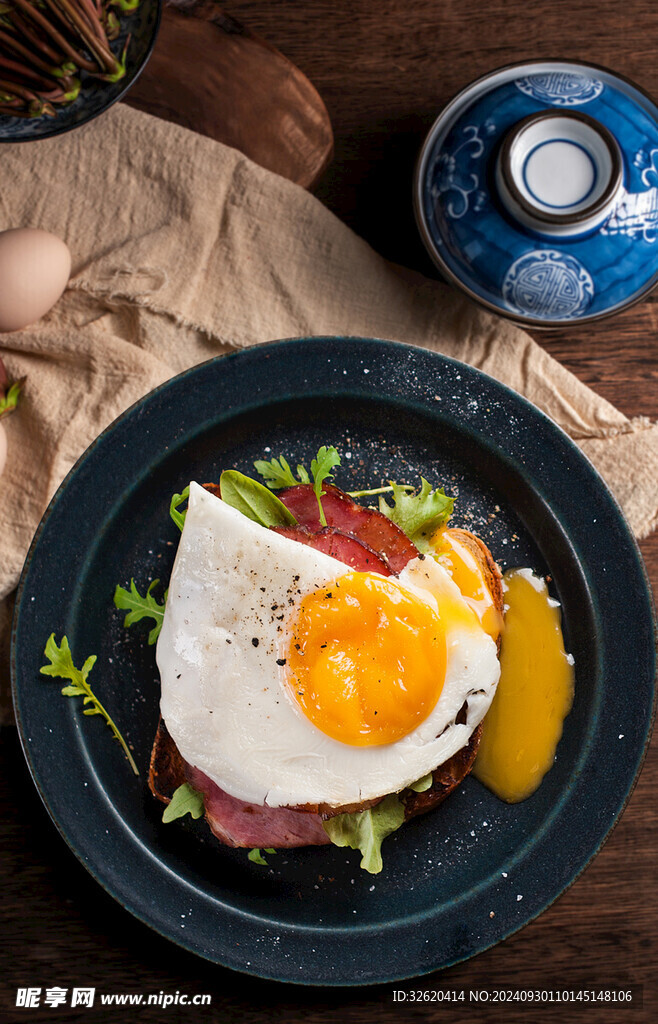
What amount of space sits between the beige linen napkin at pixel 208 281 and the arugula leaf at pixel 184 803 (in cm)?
115

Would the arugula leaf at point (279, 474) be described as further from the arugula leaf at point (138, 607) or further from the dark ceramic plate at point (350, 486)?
the arugula leaf at point (138, 607)

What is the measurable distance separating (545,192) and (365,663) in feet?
4.47

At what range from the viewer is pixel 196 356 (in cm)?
254

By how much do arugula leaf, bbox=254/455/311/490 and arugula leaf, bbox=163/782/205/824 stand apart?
921 millimetres

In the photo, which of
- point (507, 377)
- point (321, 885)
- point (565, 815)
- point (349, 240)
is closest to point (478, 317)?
point (507, 377)

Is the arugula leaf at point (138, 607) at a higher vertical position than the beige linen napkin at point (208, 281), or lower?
lower

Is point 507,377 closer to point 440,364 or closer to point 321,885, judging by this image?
point 440,364

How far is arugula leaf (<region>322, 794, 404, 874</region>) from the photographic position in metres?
2.08

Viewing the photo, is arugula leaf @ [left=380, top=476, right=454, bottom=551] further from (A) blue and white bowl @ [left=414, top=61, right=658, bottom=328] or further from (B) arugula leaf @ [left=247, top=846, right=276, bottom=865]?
(B) arugula leaf @ [left=247, top=846, right=276, bottom=865]

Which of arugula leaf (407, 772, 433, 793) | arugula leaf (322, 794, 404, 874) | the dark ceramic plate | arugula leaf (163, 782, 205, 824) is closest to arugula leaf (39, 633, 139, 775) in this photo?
the dark ceramic plate

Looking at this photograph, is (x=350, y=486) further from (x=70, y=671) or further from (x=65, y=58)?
(x=65, y=58)

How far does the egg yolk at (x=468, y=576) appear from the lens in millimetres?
2266

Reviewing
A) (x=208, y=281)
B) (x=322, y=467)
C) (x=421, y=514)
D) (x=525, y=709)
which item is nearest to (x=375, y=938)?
(x=525, y=709)

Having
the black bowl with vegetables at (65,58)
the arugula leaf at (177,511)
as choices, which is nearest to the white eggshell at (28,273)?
the black bowl with vegetables at (65,58)
